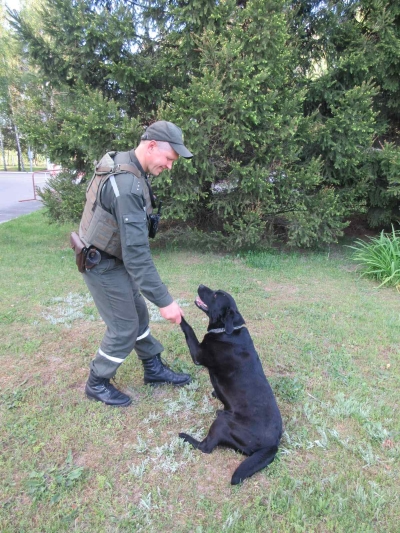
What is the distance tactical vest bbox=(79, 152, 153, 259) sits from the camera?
225 cm

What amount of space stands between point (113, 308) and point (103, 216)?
0.64 meters

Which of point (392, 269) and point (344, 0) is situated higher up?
point (344, 0)

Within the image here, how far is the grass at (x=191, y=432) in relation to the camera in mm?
1945

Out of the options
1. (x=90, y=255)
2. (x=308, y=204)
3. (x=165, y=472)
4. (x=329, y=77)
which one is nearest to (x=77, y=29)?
(x=329, y=77)

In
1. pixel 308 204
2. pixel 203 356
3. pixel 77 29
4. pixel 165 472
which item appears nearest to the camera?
pixel 165 472

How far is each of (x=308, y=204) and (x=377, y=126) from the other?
216 cm

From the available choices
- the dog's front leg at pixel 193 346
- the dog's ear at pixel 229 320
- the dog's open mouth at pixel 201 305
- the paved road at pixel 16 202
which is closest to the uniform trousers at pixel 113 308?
the dog's front leg at pixel 193 346

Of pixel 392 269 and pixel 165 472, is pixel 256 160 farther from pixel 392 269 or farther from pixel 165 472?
pixel 165 472

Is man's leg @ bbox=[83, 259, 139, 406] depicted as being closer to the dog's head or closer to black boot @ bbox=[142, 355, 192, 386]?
black boot @ bbox=[142, 355, 192, 386]

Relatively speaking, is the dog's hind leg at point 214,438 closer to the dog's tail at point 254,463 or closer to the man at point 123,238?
the dog's tail at point 254,463

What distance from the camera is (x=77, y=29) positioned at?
19.3 feet

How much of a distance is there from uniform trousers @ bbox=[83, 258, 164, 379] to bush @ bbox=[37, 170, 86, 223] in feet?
14.6

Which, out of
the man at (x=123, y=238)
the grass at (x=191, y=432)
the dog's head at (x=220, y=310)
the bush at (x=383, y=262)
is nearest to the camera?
the grass at (x=191, y=432)

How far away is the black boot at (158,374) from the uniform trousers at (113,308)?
1.34 feet
